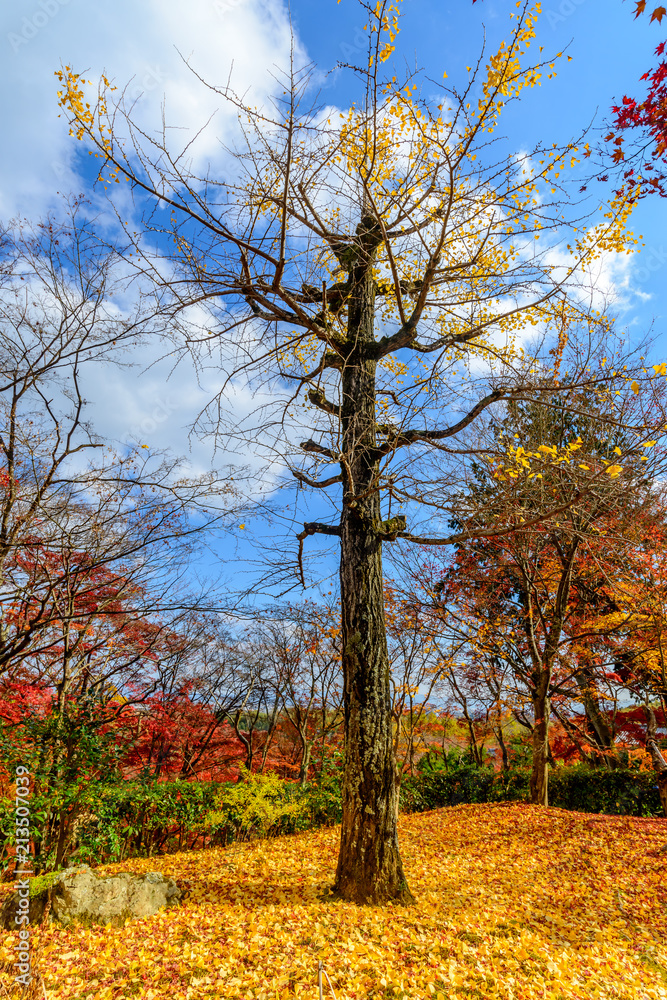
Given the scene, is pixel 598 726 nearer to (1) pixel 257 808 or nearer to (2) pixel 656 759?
(2) pixel 656 759

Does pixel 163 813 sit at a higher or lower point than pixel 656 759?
lower

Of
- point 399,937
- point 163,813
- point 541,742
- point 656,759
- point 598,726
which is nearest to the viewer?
point 399,937

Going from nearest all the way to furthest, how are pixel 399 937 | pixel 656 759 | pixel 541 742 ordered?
pixel 399 937, pixel 541 742, pixel 656 759

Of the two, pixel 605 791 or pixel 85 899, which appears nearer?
pixel 85 899

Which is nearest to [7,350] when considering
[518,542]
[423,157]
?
[423,157]

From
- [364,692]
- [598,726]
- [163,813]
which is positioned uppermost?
[364,692]

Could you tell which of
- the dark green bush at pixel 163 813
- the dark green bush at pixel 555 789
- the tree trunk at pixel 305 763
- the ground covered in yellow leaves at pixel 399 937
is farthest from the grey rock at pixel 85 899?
the dark green bush at pixel 555 789

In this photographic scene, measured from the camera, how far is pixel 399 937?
3641 millimetres

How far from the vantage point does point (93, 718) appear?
597 cm

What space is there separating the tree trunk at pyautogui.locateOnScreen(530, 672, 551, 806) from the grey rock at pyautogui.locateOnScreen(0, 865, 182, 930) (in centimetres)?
663

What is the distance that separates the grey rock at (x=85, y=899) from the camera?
13.2 feet

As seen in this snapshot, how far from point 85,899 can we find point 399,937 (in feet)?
8.30

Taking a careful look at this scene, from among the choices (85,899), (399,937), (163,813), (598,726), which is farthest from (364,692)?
(598,726)

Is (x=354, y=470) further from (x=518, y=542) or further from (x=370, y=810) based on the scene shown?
(x=518, y=542)
